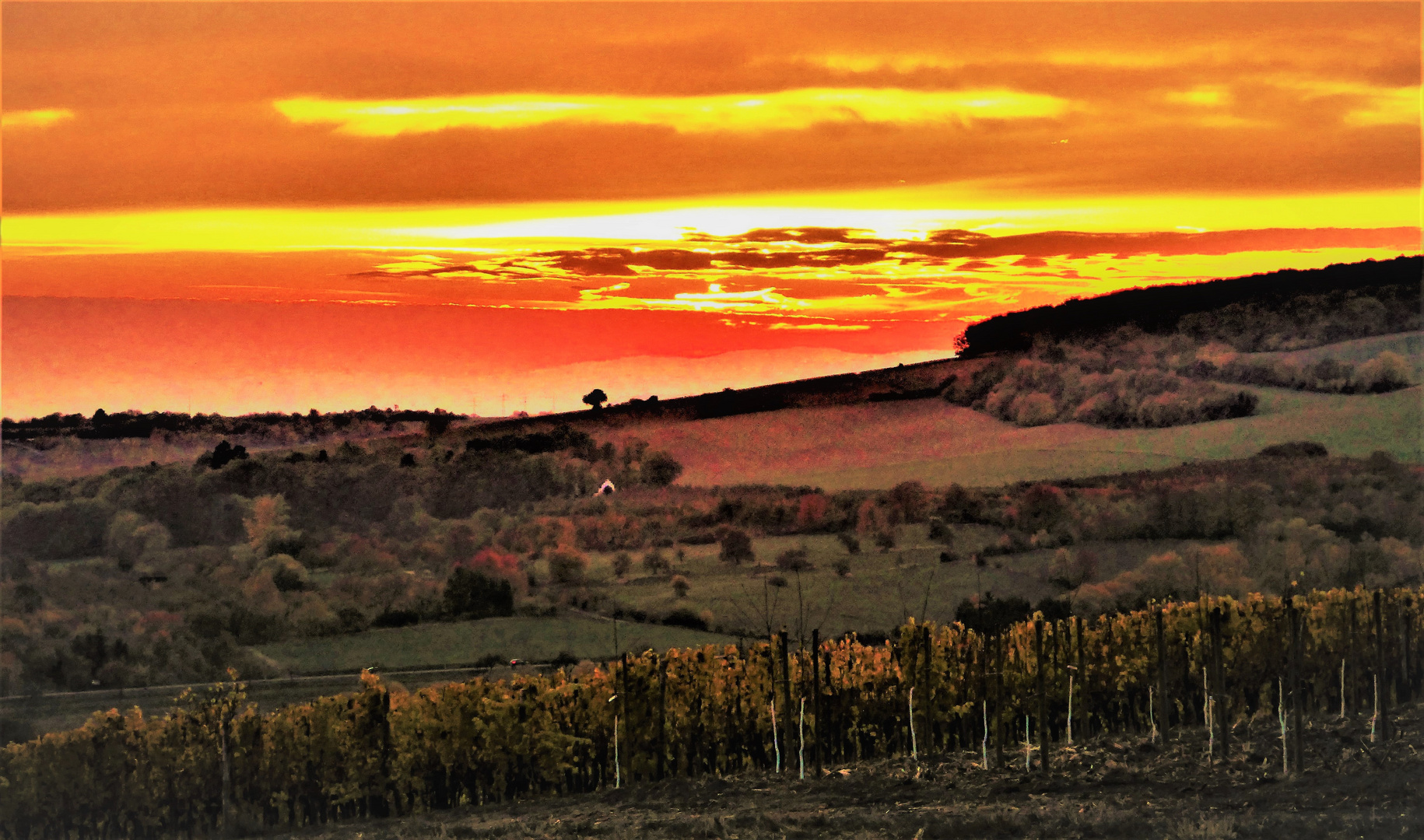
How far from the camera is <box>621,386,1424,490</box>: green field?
7281cm

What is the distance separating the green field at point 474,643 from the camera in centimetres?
3925

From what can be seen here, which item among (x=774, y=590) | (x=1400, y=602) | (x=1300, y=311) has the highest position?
(x=1300, y=311)

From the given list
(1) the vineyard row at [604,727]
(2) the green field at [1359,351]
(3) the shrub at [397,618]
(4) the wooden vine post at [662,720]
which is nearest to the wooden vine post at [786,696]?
(1) the vineyard row at [604,727]

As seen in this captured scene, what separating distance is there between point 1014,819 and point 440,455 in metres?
72.2

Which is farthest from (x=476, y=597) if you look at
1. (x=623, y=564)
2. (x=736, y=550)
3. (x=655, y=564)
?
(x=736, y=550)

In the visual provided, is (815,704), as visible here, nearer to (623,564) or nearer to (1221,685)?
(1221,685)

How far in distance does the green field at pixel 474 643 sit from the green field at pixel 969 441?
36359mm

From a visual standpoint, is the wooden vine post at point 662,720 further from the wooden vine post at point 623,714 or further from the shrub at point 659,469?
the shrub at point 659,469

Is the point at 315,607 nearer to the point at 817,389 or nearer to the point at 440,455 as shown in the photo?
the point at 440,455

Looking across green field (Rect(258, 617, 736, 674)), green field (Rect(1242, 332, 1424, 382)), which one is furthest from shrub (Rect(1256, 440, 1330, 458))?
green field (Rect(258, 617, 736, 674))

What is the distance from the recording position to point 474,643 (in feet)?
134

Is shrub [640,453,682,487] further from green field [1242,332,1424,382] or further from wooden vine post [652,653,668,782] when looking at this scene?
wooden vine post [652,653,668,782]

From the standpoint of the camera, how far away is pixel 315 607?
45.9 meters

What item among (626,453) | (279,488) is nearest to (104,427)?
(279,488)
